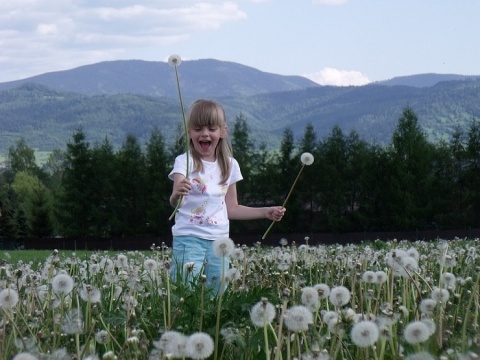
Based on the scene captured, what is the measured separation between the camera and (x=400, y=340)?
3318mm

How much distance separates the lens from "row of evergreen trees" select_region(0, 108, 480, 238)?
48.7 meters

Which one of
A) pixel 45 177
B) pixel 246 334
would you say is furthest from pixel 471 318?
pixel 45 177

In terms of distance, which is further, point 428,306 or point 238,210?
point 238,210

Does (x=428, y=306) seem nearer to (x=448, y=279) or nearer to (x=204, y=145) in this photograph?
(x=448, y=279)

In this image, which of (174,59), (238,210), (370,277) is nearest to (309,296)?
(370,277)

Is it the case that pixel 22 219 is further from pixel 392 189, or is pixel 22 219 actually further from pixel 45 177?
pixel 45 177

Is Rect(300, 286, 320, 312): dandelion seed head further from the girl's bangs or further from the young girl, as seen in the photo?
the girl's bangs

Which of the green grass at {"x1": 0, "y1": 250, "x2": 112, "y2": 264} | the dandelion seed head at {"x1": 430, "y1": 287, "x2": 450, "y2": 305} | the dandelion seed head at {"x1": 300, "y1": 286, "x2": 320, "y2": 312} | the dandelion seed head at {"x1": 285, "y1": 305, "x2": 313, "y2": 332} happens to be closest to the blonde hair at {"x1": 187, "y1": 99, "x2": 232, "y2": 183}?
the green grass at {"x1": 0, "y1": 250, "x2": 112, "y2": 264}

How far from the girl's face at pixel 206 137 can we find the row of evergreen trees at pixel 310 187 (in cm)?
4105

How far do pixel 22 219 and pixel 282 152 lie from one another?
859 inches

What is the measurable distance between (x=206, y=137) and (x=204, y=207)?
1.73ft

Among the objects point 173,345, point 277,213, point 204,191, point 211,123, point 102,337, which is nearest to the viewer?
point 173,345

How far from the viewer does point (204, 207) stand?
21.5 feet

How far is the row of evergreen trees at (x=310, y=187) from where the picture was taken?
4869 cm
